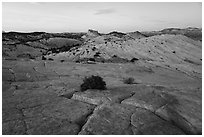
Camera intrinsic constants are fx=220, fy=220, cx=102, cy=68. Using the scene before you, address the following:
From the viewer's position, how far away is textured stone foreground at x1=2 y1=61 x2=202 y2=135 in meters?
7.87

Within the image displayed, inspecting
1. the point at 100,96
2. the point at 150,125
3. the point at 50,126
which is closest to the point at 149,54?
the point at 100,96

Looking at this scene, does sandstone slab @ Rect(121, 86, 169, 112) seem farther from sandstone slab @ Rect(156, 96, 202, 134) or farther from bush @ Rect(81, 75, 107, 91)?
bush @ Rect(81, 75, 107, 91)

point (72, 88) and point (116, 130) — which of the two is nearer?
point (116, 130)

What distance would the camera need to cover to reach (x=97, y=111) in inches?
364

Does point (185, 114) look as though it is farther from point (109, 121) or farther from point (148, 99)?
point (109, 121)

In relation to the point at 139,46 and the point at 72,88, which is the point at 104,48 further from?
the point at 72,88

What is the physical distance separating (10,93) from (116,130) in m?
6.81

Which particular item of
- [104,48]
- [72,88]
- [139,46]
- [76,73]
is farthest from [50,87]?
[139,46]

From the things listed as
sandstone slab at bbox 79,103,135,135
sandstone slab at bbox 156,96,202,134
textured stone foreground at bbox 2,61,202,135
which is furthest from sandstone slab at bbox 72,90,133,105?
sandstone slab at bbox 156,96,202,134

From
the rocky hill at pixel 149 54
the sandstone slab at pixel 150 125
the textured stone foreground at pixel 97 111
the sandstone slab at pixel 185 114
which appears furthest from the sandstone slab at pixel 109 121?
the rocky hill at pixel 149 54

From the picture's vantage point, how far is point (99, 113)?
354 inches

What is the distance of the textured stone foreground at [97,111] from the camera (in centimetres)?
787

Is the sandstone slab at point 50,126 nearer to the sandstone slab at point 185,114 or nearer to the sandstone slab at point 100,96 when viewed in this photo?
the sandstone slab at point 100,96

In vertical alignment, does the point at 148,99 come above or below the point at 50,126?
above
